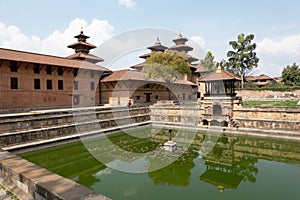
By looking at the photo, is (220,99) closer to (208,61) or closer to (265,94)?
(265,94)

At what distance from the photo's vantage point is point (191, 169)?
977cm

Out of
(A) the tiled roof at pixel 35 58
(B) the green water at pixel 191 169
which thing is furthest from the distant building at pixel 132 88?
(B) the green water at pixel 191 169

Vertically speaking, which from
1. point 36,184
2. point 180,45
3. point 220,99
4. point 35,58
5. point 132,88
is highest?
point 180,45

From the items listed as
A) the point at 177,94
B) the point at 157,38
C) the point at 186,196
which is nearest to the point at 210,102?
the point at 186,196

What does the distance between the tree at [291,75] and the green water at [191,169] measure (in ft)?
128

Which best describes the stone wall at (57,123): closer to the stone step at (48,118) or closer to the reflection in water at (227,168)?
the stone step at (48,118)

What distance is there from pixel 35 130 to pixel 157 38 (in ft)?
131

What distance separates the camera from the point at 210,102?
62.0 ft

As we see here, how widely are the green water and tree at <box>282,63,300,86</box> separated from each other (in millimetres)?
38866

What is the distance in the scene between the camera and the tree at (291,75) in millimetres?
44875

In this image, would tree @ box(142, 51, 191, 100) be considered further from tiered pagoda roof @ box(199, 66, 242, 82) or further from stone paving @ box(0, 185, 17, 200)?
stone paving @ box(0, 185, 17, 200)

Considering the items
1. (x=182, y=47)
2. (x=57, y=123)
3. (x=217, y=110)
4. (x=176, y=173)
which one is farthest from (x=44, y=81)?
(x=182, y=47)

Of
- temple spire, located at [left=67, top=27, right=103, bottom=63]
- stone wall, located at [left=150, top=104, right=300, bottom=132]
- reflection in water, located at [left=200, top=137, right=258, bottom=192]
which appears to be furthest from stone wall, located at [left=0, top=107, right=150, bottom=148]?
temple spire, located at [left=67, top=27, right=103, bottom=63]

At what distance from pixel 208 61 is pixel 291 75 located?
19.1 m
